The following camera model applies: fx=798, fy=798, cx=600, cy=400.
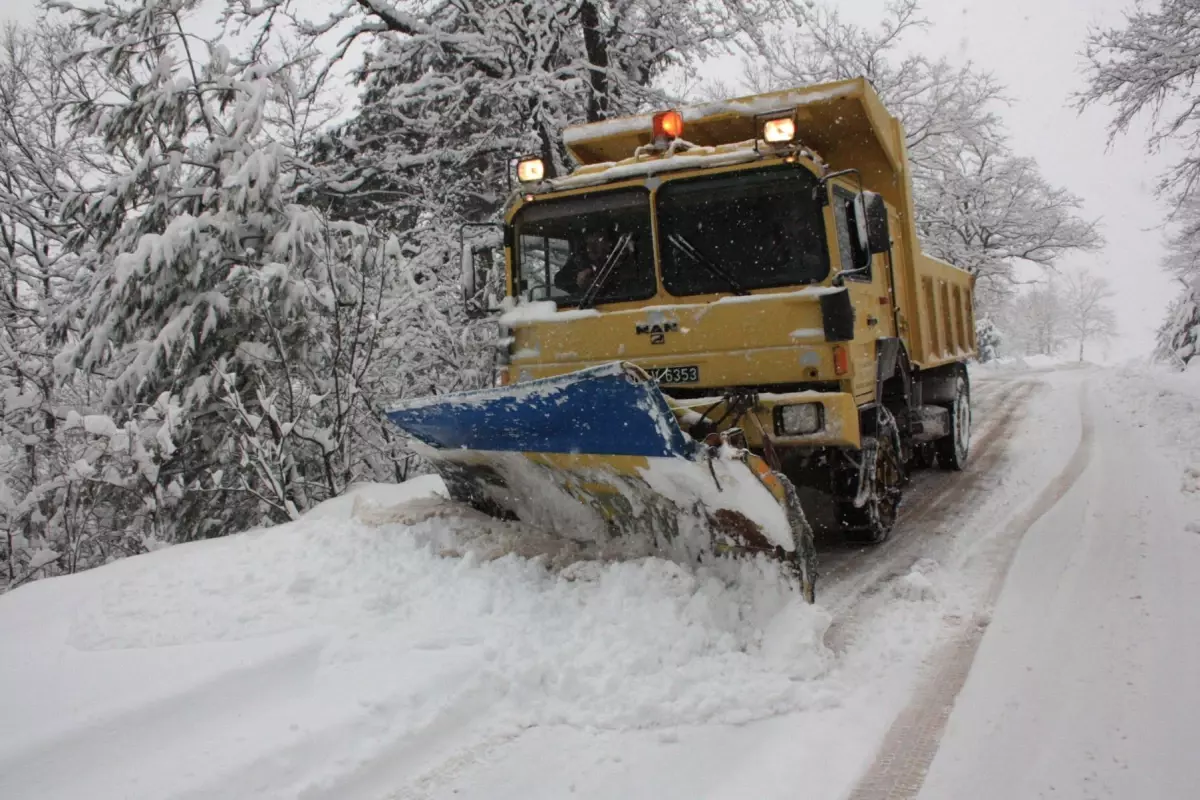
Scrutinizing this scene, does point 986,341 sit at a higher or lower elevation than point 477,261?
lower

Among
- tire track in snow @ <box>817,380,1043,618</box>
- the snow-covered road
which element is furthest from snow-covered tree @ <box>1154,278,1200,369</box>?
the snow-covered road

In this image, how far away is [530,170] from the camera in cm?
554

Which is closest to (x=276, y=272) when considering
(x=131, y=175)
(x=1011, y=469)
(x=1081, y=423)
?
(x=131, y=175)

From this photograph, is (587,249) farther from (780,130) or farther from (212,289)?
(212,289)

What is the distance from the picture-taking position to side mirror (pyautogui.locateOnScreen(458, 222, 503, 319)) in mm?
5921

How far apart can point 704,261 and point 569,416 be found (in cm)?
170

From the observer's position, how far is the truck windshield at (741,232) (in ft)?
15.8

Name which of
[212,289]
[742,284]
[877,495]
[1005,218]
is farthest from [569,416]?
[1005,218]

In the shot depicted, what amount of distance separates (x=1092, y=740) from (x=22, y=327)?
13.9 meters

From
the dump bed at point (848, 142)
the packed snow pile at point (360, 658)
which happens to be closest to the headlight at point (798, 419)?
the packed snow pile at point (360, 658)

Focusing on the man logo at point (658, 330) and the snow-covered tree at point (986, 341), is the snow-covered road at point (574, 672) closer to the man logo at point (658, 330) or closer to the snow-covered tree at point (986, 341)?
the man logo at point (658, 330)

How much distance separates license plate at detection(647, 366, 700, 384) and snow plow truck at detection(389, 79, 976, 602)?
0.01m

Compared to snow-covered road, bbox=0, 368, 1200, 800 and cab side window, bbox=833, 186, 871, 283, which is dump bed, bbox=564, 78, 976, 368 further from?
snow-covered road, bbox=0, 368, 1200, 800

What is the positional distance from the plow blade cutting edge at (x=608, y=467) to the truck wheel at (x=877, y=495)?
1.69 meters
